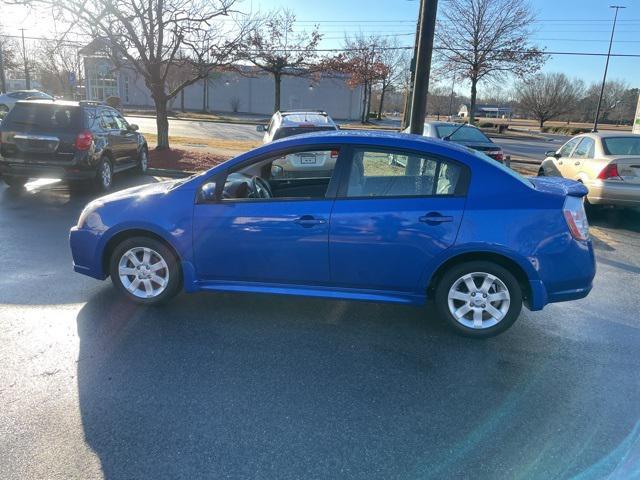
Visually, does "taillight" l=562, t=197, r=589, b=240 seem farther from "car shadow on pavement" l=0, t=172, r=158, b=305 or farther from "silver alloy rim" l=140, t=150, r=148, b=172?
"silver alloy rim" l=140, t=150, r=148, b=172

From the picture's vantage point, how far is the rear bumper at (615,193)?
7.87m

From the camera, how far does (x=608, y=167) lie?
8.02 m

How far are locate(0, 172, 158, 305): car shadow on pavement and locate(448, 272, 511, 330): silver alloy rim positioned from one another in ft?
11.1

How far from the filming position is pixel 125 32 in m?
14.0

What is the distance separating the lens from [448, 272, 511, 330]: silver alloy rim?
A: 3967 millimetres

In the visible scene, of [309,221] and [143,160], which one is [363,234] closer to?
[309,221]

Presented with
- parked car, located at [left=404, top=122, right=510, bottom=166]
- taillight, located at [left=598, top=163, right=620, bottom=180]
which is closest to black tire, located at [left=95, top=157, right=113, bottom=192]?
parked car, located at [left=404, top=122, right=510, bottom=166]

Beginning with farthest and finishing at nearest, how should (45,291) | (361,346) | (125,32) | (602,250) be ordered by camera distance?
(125,32)
(602,250)
(45,291)
(361,346)

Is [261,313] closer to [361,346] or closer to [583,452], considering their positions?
[361,346]

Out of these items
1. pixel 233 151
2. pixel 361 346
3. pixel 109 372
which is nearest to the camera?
pixel 109 372

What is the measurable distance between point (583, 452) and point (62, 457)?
2801 millimetres

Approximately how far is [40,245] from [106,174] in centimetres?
370

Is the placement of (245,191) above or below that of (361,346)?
above

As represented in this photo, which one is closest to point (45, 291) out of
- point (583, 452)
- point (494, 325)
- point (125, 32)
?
point (494, 325)
